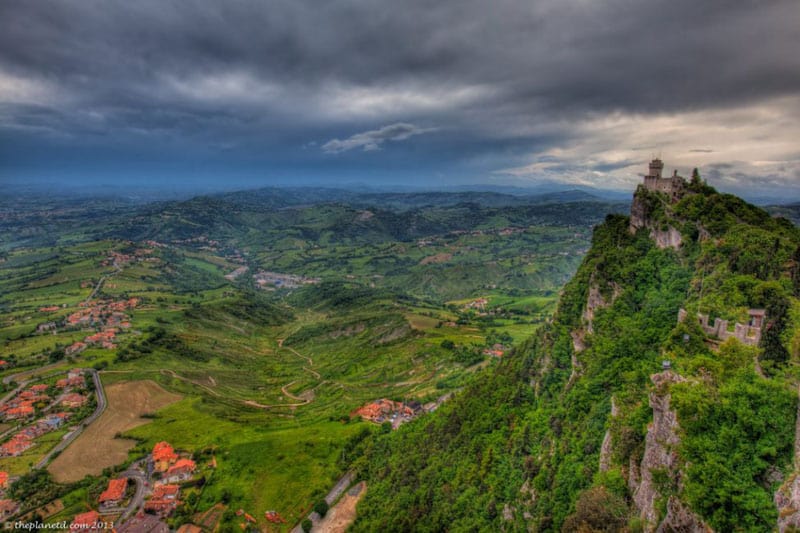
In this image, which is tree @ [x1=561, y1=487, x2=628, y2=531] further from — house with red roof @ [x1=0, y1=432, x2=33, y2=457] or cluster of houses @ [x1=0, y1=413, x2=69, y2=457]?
cluster of houses @ [x1=0, y1=413, x2=69, y2=457]

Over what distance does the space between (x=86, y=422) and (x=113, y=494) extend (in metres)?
41.8

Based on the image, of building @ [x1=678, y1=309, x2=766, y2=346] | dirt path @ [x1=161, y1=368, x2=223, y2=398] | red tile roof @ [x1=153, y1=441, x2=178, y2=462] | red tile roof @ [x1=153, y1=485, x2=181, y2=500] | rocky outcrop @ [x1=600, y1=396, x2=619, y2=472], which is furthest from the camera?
dirt path @ [x1=161, y1=368, x2=223, y2=398]

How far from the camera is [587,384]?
168ft

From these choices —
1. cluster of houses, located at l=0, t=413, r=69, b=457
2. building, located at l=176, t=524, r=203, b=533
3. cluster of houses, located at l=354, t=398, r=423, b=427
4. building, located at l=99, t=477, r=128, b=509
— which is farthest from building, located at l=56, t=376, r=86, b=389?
cluster of houses, located at l=354, t=398, r=423, b=427

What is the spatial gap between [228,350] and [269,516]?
122819 mm

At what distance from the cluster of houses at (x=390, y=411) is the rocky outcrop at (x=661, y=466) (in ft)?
275

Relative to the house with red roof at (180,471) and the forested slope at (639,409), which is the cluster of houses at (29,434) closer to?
the house with red roof at (180,471)

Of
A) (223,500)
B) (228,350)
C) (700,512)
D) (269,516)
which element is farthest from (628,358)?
(228,350)

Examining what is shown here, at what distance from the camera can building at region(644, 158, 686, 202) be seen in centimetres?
7094

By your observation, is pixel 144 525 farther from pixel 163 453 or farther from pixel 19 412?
pixel 19 412

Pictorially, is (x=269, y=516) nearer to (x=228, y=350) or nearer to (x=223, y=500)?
(x=223, y=500)

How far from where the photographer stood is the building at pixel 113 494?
76.1 meters

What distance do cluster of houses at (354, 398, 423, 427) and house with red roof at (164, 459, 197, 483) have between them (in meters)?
45.0

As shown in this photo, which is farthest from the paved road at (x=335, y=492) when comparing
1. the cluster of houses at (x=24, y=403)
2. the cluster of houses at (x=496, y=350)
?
the cluster of houses at (x=24, y=403)
